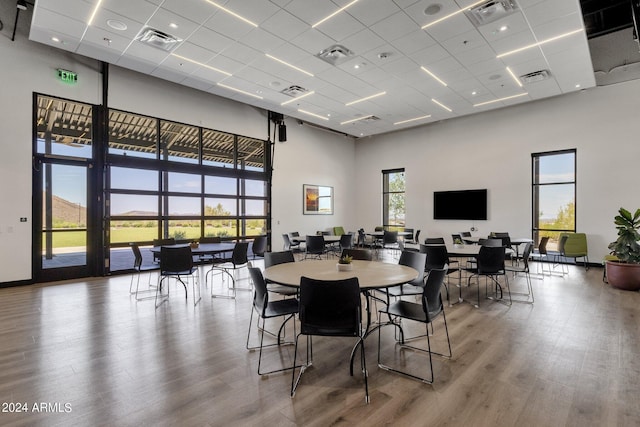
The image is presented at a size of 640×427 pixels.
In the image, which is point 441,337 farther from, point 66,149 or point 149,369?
point 66,149

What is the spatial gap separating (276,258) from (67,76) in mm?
6167

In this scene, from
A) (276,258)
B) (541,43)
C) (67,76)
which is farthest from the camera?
(67,76)

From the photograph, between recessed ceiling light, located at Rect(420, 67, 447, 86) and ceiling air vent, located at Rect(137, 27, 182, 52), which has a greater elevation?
recessed ceiling light, located at Rect(420, 67, 447, 86)

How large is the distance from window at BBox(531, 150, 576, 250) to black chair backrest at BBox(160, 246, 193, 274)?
29.1 feet

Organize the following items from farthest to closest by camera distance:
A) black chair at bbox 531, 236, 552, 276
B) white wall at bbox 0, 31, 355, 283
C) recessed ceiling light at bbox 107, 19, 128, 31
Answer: black chair at bbox 531, 236, 552, 276, white wall at bbox 0, 31, 355, 283, recessed ceiling light at bbox 107, 19, 128, 31

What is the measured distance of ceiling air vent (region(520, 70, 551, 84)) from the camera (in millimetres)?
6754

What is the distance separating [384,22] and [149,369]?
5462 millimetres

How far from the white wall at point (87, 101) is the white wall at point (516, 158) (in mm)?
3761

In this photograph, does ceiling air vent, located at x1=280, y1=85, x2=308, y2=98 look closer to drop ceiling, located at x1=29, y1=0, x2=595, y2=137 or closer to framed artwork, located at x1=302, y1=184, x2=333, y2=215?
drop ceiling, located at x1=29, y1=0, x2=595, y2=137

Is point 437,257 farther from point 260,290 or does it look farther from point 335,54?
point 335,54

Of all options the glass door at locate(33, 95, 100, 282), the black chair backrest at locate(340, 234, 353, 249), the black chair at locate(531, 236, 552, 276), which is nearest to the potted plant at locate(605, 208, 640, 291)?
the black chair at locate(531, 236, 552, 276)

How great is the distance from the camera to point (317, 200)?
11859 mm

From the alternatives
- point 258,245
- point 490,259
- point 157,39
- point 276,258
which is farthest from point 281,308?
point 157,39

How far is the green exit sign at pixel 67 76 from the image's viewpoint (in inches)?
253
